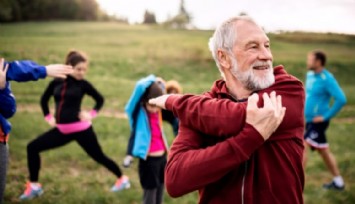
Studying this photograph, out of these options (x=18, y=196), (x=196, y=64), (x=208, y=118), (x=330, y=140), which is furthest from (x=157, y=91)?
(x=196, y=64)

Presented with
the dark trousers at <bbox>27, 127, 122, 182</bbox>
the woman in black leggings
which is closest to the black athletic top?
the woman in black leggings

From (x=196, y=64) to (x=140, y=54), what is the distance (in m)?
4.92

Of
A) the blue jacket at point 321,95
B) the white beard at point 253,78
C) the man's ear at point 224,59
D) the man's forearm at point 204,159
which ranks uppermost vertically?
the man's ear at point 224,59

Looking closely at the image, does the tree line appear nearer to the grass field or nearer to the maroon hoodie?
the grass field

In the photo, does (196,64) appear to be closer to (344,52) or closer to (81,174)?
(344,52)

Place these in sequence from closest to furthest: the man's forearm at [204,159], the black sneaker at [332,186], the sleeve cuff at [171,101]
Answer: the man's forearm at [204,159]
the sleeve cuff at [171,101]
the black sneaker at [332,186]

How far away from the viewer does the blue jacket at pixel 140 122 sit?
169 inches

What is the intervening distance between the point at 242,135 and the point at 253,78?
1.48 feet

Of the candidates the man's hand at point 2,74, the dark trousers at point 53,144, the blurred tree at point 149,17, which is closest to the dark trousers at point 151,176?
the dark trousers at point 53,144

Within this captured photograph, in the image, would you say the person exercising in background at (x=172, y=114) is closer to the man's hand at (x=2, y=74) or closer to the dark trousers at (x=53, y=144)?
the dark trousers at (x=53, y=144)

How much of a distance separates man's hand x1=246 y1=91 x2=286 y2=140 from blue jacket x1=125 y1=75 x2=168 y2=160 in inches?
113

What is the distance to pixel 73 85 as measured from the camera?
18.0 ft

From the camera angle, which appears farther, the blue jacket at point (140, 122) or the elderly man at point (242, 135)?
the blue jacket at point (140, 122)

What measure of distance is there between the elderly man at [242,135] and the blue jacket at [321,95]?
4680 millimetres
